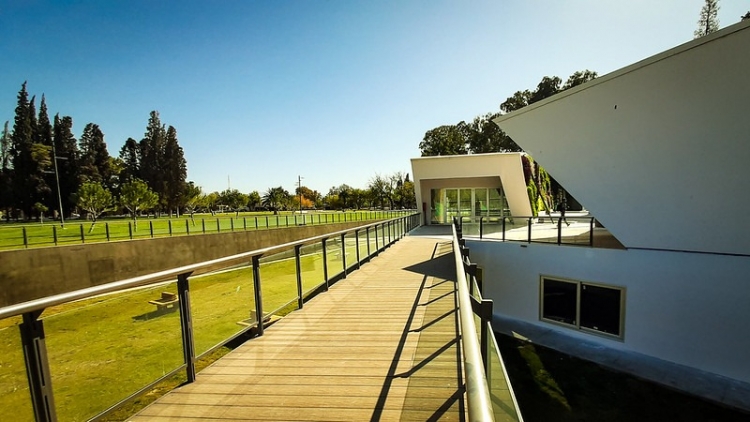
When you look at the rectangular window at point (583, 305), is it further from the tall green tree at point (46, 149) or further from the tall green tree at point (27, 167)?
the tall green tree at point (27, 167)

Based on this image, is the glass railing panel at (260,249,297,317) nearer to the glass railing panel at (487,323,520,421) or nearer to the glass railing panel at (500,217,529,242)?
the glass railing panel at (487,323,520,421)

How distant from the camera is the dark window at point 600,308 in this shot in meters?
10.4

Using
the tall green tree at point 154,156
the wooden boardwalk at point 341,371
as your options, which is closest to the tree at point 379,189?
the tall green tree at point 154,156

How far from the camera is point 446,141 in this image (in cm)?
6162

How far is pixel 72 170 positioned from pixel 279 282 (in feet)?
195

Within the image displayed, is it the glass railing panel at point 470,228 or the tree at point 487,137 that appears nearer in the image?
the glass railing panel at point 470,228

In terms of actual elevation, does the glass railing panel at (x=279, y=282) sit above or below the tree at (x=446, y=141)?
below

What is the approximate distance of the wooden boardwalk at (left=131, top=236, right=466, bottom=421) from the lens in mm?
2660

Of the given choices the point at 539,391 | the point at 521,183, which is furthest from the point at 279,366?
the point at 521,183

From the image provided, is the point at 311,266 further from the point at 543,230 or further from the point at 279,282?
the point at 543,230

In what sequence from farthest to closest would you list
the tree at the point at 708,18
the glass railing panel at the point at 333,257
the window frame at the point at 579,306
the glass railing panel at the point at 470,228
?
the tree at the point at 708,18, the glass railing panel at the point at 470,228, the window frame at the point at 579,306, the glass railing panel at the point at 333,257

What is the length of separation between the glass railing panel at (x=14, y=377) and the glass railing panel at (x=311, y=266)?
3.52 metres

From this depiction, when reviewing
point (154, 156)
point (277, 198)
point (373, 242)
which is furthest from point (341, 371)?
point (277, 198)

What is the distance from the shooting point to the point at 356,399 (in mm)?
2803
